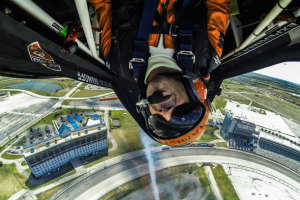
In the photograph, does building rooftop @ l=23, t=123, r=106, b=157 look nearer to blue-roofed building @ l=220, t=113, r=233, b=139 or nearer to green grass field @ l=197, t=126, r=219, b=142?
green grass field @ l=197, t=126, r=219, b=142

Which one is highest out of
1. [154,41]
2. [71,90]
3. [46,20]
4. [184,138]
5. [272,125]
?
[46,20]

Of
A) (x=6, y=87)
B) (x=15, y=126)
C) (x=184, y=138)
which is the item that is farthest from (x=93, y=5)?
(x=6, y=87)

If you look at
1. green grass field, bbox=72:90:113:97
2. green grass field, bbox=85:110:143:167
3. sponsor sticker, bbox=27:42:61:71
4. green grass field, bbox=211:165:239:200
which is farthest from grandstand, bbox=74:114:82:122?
sponsor sticker, bbox=27:42:61:71

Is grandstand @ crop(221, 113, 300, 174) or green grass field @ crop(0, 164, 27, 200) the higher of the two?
green grass field @ crop(0, 164, 27, 200)

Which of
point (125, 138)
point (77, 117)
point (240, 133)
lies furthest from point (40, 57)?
point (240, 133)

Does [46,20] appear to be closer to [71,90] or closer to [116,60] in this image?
[116,60]

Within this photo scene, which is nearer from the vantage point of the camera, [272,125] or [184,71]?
[184,71]

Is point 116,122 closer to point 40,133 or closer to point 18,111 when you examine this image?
point 40,133
